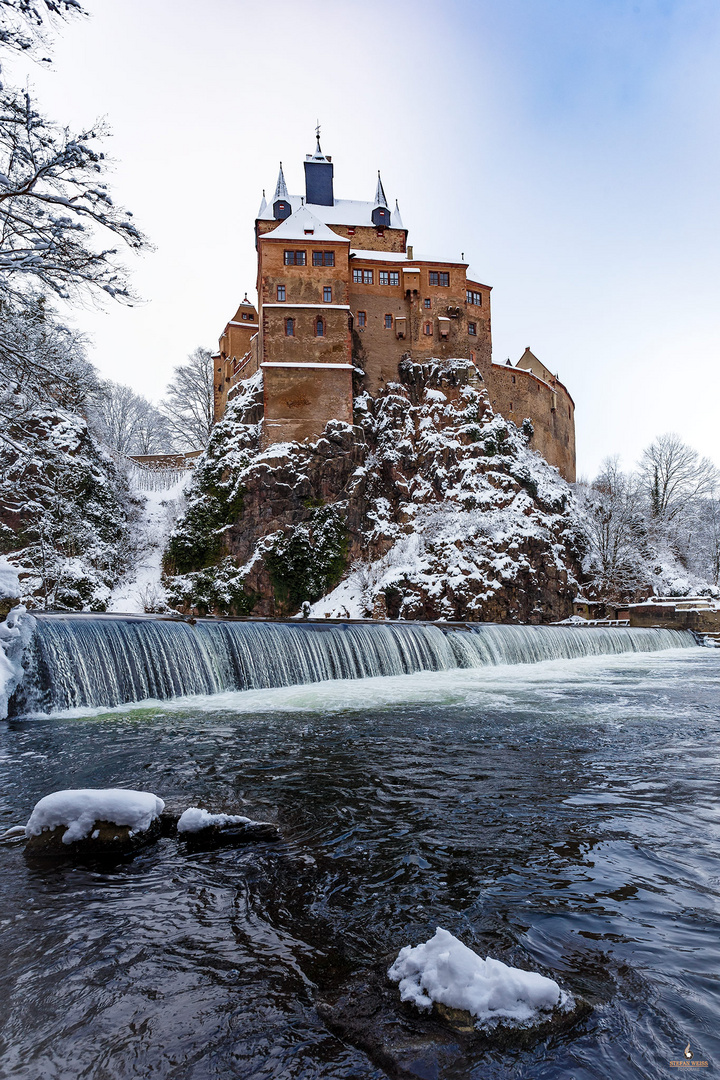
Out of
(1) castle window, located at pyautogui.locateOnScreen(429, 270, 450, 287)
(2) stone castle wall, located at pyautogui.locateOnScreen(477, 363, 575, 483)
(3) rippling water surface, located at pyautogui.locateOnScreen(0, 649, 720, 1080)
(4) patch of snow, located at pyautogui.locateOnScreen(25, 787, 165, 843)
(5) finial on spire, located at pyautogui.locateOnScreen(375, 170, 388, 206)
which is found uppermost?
(5) finial on spire, located at pyautogui.locateOnScreen(375, 170, 388, 206)

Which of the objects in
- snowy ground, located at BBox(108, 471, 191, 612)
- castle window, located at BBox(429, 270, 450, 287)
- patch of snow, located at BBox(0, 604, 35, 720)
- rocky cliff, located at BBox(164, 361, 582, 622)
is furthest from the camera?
castle window, located at BBox(429, 270, 450, 287)

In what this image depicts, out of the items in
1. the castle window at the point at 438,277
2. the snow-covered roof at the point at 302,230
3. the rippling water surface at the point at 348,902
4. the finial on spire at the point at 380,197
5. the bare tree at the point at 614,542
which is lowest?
the rippling water surface at the point at 348,902

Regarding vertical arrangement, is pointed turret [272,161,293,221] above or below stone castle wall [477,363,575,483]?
above

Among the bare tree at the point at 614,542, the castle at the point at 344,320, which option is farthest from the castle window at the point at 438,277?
the bare tree at the point at 614,542

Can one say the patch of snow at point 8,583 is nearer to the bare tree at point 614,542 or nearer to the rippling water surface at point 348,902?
the rippling water surface at point 348,902

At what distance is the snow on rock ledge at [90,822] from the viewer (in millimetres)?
4230

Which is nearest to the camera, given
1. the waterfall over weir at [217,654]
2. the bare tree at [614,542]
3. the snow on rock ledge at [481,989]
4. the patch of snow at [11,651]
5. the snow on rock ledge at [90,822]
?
the snow on rock ledge at [481,989]

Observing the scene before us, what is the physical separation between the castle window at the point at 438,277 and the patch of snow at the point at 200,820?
43.7 m

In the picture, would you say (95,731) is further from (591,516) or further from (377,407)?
Result: (591,516)

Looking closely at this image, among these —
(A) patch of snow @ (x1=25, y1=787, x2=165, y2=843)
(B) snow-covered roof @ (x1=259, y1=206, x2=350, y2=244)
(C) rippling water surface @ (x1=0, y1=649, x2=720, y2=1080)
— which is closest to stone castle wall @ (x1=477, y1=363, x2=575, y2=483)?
(B) snow-covered roof @ (x1=259, y1=206, x2=350, y2=244)

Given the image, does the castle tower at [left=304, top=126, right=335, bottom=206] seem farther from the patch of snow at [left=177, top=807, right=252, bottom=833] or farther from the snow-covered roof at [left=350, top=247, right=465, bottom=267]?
the patch of snow at [left=177, top=807, right=252, bottom=833]

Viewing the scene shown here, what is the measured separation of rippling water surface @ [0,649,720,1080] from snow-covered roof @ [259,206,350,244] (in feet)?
125

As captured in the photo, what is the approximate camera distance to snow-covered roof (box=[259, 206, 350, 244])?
1542 inches

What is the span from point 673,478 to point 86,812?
179ft
